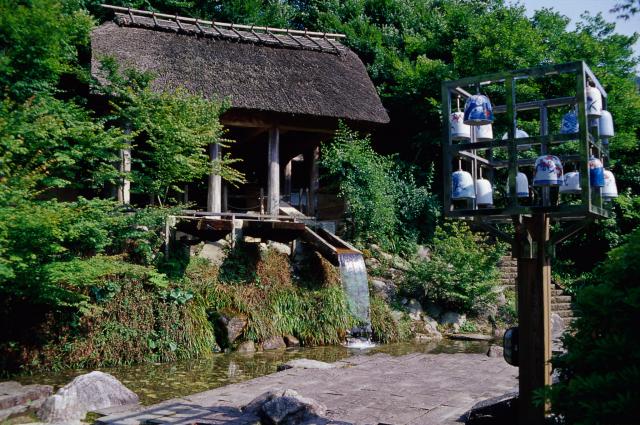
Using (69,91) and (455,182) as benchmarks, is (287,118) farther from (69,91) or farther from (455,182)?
(455,182)

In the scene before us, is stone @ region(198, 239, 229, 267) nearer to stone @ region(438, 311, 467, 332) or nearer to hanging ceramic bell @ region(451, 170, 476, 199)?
stone @ region(438, 311, 467, 332)

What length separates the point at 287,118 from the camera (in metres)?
14.6

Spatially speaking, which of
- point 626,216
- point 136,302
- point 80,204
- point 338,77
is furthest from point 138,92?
point 626,216

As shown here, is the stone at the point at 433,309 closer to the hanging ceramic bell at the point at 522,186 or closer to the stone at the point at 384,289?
the stone at the point at 384,289

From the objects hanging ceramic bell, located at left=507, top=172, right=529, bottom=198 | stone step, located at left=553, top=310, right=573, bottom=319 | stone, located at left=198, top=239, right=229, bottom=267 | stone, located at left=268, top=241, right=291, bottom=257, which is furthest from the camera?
stone step, located at left=553, top=310, right=573, bottom=319

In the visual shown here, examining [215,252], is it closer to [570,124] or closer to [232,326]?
[232,326]

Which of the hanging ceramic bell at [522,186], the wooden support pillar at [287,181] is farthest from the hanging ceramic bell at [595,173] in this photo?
the wooden support pillar at [287,181]

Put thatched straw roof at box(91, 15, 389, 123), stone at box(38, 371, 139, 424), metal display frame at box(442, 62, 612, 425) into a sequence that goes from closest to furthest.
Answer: metal display frame at box(442, 62, 612, 425), stone at box(38, 371, 139, 424), thatched straw roof at box(91, 15, 389, 123)

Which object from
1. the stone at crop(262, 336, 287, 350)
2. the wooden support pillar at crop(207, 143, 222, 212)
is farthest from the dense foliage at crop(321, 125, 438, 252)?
the stone at crop(262, 336, 287, 350)

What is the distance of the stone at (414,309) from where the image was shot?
13.1 metres

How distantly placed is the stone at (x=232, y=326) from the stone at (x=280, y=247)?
8.44 feet

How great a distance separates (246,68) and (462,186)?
35.9 feet

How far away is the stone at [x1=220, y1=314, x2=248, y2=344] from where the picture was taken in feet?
35.5

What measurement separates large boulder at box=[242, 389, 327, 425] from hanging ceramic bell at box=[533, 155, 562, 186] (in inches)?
112
